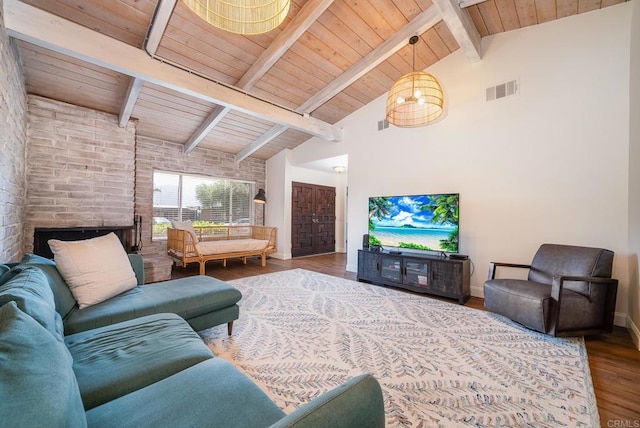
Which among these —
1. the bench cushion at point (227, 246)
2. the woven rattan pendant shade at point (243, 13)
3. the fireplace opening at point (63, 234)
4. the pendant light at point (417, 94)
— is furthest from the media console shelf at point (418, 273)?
the fireplace opening at point (63, 234)

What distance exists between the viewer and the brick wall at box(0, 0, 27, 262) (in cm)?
228

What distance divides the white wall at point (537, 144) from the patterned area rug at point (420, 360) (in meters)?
1.18

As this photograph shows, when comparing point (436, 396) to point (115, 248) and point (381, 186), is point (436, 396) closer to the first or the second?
point (115, 248)

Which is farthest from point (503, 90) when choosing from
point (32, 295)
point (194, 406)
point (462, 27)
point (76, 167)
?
point (76, 167)

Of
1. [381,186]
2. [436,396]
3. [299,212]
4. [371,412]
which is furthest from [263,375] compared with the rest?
[299,212]

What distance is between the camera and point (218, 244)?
16.1 ft

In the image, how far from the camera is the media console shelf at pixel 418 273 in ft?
11.0

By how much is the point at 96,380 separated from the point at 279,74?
382cm

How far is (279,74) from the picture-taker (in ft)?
12.4

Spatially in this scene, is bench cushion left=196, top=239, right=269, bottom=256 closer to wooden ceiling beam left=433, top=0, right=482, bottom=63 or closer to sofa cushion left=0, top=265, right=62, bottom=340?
sofa cushion left=0, top=265, right=62, bottom=340

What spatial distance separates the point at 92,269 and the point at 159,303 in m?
0.55

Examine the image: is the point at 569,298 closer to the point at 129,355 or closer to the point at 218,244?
the point at 129,355

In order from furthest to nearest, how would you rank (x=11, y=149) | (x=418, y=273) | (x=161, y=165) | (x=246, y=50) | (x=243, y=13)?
(x=161, y=165)
(x=418, y=273)
(x=246, y=50)
(x=11, y=149)
(x=243, y=13)

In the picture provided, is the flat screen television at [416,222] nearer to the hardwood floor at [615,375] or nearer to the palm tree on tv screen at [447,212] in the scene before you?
the palm tree on tv screen at [447,212]
